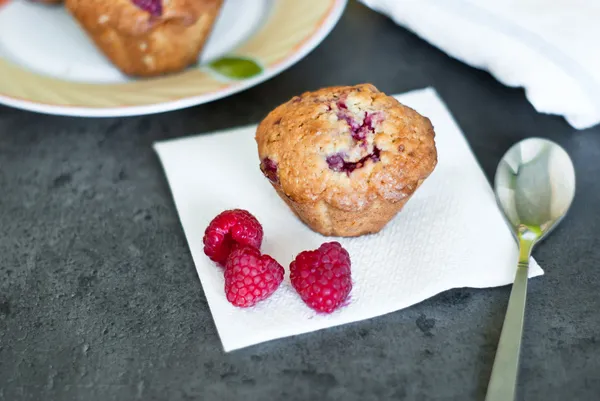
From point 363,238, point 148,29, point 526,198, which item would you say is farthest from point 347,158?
point 148,29

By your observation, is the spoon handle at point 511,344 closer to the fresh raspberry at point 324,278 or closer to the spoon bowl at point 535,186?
the spoon bowl at point 535,186

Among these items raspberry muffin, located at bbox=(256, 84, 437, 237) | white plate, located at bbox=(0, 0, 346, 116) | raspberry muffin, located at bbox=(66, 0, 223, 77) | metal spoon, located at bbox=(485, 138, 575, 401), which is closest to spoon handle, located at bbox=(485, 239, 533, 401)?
metal spoon, located at bbox=(485, 138, 575, 401)

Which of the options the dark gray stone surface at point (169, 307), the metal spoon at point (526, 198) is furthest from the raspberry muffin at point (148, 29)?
the metal spoon at point (526, 198)

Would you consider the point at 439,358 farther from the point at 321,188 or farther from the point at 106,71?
the point at 106,71

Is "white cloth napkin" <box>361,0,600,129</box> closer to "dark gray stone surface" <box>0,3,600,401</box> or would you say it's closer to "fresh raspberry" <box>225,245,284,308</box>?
"dark gray stone surface" <box>0,3,600,401</box>

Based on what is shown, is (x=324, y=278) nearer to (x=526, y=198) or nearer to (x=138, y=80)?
(x=526, y=198)
